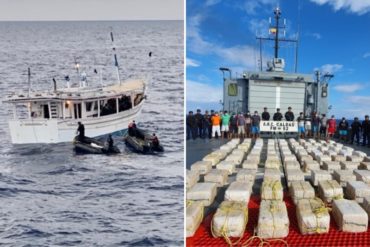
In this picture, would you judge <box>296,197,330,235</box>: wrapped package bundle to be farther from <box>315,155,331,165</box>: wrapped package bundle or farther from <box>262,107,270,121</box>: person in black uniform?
<box>315,155,331,165</box>: wrapped package bundle

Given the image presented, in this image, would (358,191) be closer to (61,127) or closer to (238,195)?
(238,195)

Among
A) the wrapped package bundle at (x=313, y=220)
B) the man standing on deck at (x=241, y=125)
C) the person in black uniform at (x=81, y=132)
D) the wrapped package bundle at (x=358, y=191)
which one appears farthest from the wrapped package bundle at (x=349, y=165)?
the person in black uniform at (x=81, y=132)

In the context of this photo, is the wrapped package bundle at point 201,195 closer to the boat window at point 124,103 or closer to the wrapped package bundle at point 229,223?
the wrapped package bundle at point 229,223

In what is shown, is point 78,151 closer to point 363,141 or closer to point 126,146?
point 126,146

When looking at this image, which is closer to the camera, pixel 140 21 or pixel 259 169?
pixel 140 21

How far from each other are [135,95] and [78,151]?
15.4 inches

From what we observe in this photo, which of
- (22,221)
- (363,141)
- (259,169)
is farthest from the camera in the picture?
(363,141)

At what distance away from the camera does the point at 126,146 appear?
5.00 ft

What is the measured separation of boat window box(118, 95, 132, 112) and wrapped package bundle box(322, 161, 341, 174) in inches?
61.9

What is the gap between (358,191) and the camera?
1727 millimetres

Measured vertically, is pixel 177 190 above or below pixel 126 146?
below

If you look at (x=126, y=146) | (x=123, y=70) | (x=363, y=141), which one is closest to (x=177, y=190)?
(x=126, y=146)

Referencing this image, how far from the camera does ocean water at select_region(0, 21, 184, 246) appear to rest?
1.44 metres

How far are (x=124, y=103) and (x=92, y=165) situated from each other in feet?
1.12
